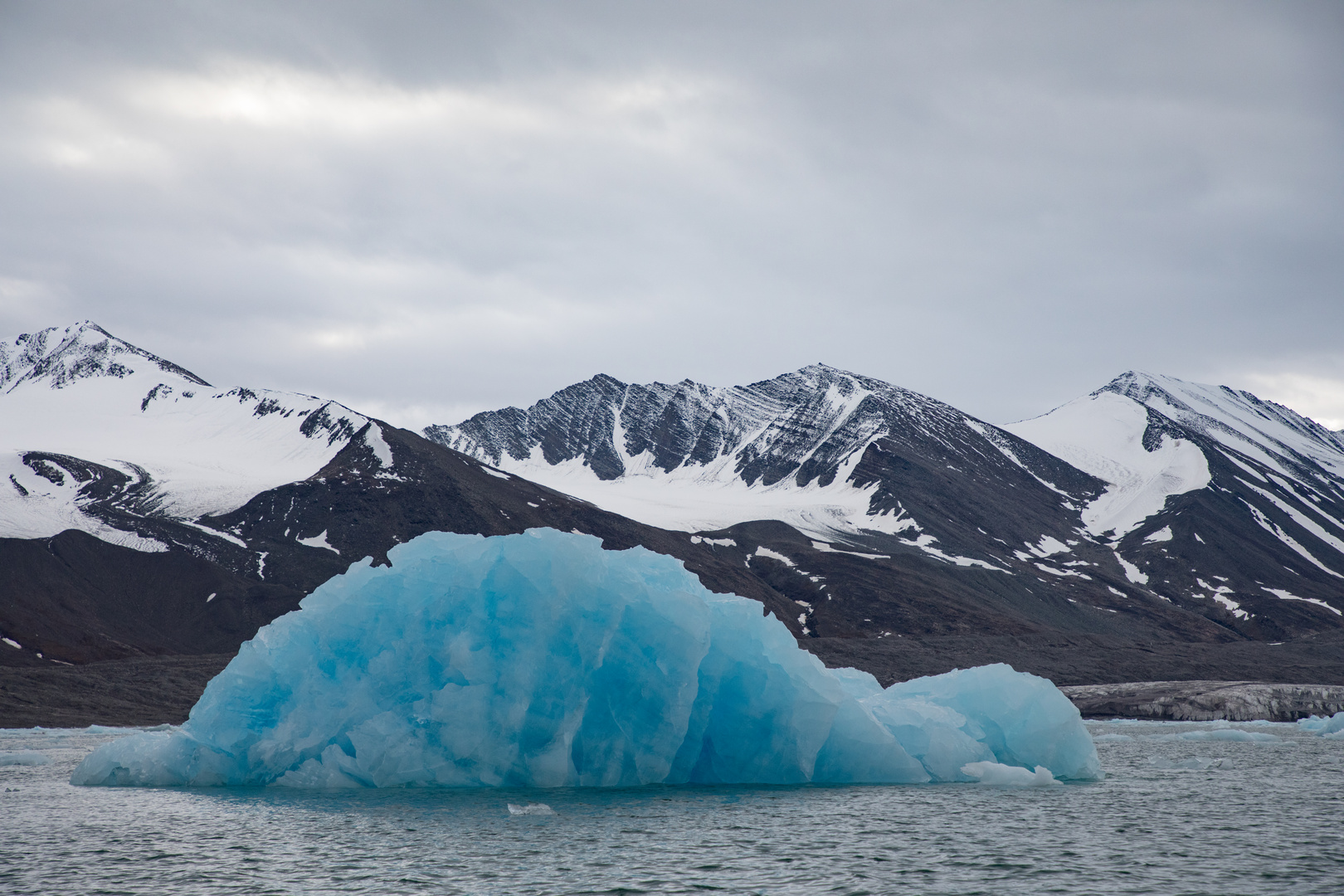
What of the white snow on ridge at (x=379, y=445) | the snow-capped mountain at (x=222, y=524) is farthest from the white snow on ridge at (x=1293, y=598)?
the white snow on ridge at (x=379, y=445)

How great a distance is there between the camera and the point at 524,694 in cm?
2253

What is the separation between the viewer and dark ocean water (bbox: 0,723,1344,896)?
13.8 m

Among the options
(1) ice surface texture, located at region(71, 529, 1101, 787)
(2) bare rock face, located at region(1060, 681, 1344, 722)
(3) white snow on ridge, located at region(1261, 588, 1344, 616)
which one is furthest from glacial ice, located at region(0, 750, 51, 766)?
(3) white snow on ridge, located at region(1261, 588, 1344, 616)

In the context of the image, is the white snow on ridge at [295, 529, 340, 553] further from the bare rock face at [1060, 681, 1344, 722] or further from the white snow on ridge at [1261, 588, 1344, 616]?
the white snow on ridge at [1261, 588, 1344, 616]

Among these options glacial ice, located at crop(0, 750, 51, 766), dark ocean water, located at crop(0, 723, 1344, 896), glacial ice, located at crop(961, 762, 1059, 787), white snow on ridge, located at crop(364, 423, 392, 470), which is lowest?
glacial ice, located at crop(0, 750, 51, 766)

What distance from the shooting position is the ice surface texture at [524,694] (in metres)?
22.9

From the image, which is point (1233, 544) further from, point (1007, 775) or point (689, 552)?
point (1007, 775)

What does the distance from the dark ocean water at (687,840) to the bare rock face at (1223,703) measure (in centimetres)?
4333

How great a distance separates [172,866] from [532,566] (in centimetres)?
1020

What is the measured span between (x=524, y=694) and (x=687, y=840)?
6.64 metres

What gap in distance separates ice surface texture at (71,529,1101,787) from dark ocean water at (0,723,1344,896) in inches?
36.4

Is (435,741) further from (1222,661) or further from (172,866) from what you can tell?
(1222,661)

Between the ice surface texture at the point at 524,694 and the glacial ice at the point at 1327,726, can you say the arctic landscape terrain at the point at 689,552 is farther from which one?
the glacial ice at the point at 1327,726

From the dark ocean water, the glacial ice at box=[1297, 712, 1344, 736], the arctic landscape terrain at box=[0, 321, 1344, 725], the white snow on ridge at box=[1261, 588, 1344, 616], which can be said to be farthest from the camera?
the white snow on ridge at box=[1261, 588, 1344, 616]
